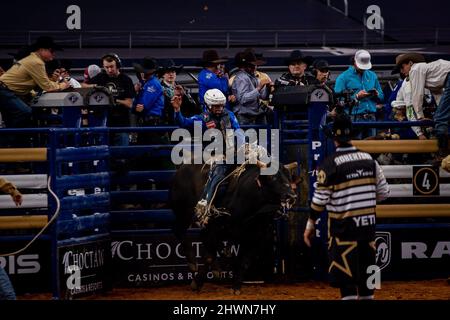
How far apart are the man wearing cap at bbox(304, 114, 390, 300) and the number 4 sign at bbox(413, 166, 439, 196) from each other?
9.53 feet

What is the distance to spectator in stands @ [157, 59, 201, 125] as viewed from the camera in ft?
46.4

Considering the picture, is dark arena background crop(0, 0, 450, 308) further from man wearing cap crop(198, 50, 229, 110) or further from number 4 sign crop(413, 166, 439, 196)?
man wearing cap crop(198, 50, 229, 110)

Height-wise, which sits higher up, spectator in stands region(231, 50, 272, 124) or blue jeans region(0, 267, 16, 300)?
spectator in stands region(231, 50, 272, 124)

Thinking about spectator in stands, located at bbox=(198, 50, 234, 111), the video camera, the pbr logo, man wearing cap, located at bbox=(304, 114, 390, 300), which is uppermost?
spectator in stands, located at bbox=(198, 50, 234, 111)

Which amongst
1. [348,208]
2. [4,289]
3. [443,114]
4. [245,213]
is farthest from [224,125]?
[4,289]

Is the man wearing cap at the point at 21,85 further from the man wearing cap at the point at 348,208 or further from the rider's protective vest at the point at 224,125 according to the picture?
the man wearing cap at the point at 348,208

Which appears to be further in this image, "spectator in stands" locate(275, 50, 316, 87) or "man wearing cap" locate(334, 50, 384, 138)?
"spectator in stands" locate(275, 50, 316, 87)

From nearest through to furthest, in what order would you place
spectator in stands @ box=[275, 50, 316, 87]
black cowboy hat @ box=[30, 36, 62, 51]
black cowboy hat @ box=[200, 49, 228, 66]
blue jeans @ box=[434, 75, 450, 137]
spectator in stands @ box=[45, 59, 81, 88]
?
blue jeans @ box=[434, 75, 450, 137] → black cowboy hat @ box=[30, 36, 62, 51] → black cowboy hat @ box=[200, 49, 228, 66] → spectator in stands @ box=[45, 59, 81, 88] → spectator in stands @ box=[275, 50, 316, 87]

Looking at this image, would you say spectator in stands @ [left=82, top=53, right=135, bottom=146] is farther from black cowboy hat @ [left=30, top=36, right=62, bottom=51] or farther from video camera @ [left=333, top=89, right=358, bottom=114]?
video camera @ [left=333, top=89, right=358, bottom=114]

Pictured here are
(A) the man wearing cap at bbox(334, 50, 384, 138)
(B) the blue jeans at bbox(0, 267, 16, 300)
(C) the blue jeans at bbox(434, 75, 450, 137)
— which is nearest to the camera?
(B) the blue jeans at bbox(0, 267, 16, 300)

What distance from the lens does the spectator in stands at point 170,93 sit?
1415cm

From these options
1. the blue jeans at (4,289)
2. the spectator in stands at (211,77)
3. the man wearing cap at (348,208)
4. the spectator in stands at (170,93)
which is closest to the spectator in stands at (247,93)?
the spectator in stands at (211,77)

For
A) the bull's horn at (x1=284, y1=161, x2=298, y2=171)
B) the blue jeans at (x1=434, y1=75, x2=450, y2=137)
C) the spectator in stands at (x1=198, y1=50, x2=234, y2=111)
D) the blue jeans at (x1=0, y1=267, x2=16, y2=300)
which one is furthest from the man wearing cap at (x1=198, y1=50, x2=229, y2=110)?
the blue jeans at (x1=0, y1=267, x2=16, y2=300)

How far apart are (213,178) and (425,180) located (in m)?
2.45
